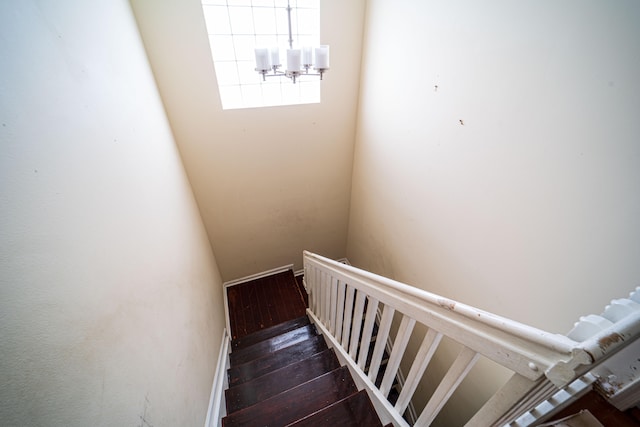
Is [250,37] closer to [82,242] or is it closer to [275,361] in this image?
[82,242]

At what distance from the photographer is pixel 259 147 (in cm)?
256

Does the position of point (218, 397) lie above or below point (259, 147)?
below

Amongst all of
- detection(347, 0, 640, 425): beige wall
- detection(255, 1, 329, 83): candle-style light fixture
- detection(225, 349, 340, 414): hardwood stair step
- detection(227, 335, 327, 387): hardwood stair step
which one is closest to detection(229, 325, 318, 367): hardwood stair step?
detection(227, 335, 327, 387): hardwood stair step

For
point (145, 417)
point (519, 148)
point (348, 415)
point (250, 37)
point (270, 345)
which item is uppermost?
point (250, 37)

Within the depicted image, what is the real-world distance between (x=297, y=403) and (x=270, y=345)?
3.23 feet

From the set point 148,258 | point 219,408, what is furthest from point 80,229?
point 219,408

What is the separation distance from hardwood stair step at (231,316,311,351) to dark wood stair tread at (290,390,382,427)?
1438 mm

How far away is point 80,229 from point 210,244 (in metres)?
2.33

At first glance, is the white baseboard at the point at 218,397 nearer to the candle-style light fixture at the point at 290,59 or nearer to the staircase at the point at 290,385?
the staircase at the point at 290,385

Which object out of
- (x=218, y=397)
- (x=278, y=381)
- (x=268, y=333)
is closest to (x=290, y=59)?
(x=278, y=381)

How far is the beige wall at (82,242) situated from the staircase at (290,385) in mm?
340

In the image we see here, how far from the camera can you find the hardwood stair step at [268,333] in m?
2.53

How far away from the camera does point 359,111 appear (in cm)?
260

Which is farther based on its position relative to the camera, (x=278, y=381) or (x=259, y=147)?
(x=259, y=147)
